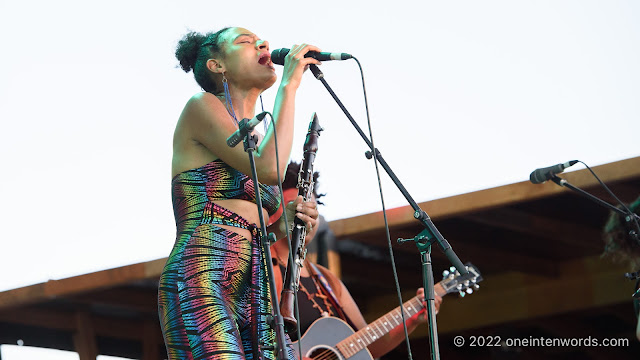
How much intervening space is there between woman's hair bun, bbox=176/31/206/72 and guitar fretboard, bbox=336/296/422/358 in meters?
1.71

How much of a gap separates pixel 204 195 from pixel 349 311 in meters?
2.00

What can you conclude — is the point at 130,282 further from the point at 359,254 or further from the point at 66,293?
the point at 359,254

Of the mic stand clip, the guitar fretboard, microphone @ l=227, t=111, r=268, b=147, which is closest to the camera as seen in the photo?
microphone @ l=227, t=111, r=268, b=147

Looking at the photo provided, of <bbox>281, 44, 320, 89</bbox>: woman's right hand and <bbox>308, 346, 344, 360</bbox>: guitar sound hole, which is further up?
<bbox>281, 44, 320, 89</bbox>: woman's right hand

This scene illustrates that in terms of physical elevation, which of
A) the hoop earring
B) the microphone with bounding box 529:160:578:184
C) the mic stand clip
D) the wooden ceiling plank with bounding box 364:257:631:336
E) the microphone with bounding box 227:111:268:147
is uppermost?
the hoop earring

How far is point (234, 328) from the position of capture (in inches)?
80.4

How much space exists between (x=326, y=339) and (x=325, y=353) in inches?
2.6

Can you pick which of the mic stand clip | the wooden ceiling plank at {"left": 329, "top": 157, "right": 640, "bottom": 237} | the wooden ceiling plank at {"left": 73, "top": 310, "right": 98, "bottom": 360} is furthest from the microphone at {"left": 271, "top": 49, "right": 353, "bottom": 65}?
the wooden ceiling plank at {"left": 73, "top": 310, "right": 98, "bottom": 360}

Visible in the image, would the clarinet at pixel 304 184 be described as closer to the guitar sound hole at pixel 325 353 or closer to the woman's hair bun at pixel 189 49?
the woman's hair bun at pixel 189 49

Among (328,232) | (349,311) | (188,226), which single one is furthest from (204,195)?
(328,232)

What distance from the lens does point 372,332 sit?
3.88 meters

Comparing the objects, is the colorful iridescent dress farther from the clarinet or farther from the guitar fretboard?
the guitar fretboard

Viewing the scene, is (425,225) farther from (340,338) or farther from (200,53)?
(340,338)

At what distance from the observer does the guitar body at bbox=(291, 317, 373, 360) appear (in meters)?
3.63
